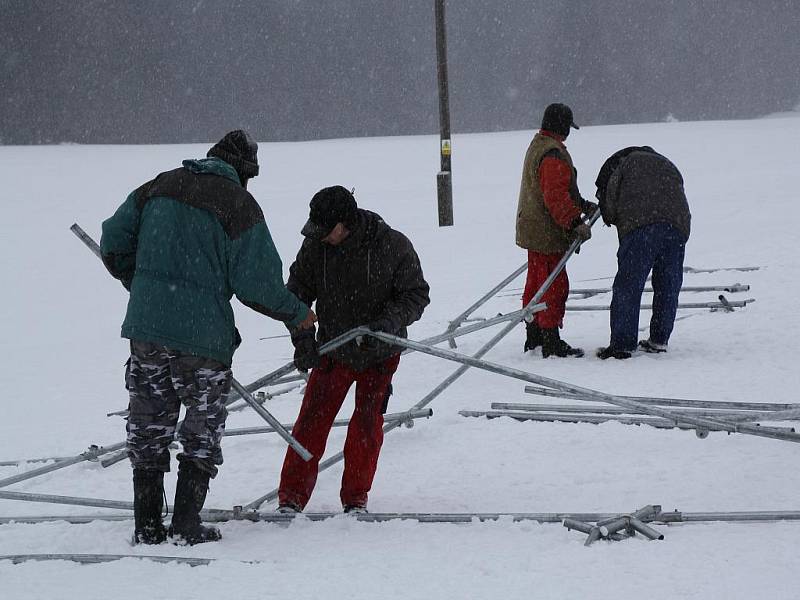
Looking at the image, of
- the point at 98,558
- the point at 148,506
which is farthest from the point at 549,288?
the point at 98,558

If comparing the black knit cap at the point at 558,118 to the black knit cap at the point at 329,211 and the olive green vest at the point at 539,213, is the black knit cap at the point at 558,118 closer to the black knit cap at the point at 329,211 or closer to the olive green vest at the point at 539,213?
the olive green vest at the point at 539,213

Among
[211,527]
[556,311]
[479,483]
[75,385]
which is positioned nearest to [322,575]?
[211,527]

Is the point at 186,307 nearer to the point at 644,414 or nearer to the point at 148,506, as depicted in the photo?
the point at 148,506

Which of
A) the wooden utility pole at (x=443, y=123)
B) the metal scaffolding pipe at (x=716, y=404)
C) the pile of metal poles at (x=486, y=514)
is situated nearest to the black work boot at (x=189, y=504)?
the pile of metal poles at (x=486, y=514)

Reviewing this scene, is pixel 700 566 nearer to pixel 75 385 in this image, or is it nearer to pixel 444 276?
pixel 75 385

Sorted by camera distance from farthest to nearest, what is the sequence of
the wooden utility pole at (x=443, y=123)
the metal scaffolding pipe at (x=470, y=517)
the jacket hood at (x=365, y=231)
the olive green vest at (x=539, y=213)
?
the wooden utility pole at (x=443, y=123) → the olive green vest at (x=539, y=213) → the jacket hood at (x=365, y=231) → the metal scaffolding pipe at (x=470, y=517)

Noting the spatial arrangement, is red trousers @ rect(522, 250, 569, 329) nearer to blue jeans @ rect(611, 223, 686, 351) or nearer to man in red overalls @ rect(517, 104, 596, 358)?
man in red overalls @ rect(517, 104, 596, 358)

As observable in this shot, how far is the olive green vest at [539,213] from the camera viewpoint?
6613mm

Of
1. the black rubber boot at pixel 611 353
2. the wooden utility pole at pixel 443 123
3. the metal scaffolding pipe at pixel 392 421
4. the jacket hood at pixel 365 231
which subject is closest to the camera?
the jacket hood at pixel 365 231

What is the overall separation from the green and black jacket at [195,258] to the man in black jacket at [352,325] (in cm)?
32

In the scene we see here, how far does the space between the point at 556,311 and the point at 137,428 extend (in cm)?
377

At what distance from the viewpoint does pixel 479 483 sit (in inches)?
170

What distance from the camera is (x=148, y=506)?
11.8 feet

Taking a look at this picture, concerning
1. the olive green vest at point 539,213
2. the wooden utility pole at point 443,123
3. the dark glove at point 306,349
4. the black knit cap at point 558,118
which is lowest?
the dark glove at point 306,349
